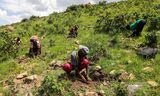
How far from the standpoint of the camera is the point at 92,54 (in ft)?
52.0

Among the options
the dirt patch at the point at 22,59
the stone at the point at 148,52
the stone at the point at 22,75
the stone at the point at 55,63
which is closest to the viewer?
the stone at the point at 22,75

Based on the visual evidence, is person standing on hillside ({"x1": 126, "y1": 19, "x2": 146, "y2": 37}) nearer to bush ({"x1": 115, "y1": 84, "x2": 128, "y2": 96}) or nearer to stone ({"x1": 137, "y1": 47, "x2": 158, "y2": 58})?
stone ({"x1": 137, "y1": 47, "x2": 158, "y2": 58})

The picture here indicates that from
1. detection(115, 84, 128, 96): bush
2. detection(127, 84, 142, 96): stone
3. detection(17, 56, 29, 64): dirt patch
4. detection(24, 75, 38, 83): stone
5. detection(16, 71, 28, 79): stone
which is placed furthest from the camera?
detection(17, 56, 29, 64): dirt patch

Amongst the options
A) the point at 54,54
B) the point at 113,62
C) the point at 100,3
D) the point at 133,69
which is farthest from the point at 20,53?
the point at 100,3

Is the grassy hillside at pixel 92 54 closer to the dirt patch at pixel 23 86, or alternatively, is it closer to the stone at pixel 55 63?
the dirt patch at pixel 23 86

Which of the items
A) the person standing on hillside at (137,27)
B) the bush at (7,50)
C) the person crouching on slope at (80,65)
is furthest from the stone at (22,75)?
the person standing on hillside at (137,27)

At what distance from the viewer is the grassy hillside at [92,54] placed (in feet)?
40.9

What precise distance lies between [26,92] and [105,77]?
3.14 m

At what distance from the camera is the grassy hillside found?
12.5m

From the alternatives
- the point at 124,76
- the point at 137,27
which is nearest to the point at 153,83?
the point at 124,76

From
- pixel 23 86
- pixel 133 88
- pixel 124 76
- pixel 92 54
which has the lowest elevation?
pixel 133 88

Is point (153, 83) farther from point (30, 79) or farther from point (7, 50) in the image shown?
point (7, 50)

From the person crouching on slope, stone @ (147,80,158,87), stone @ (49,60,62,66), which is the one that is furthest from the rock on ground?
stone @ (147,80,158,87)

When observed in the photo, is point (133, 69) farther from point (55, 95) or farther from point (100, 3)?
point (100, 3)
